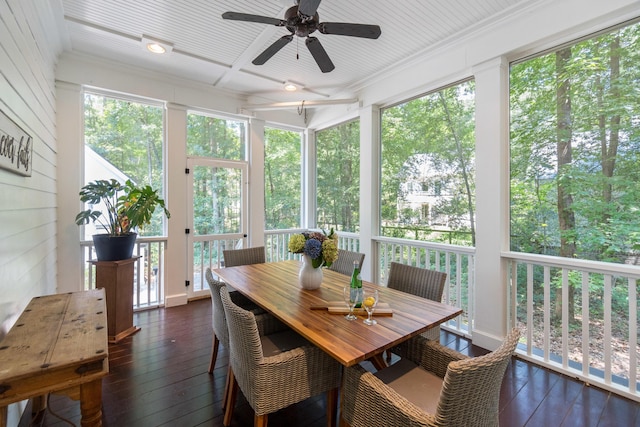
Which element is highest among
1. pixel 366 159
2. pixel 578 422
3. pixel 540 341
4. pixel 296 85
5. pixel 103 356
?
pixel 296 85

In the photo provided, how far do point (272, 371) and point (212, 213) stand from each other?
126 inches

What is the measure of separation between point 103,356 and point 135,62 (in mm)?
3456

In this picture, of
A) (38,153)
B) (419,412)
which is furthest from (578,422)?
(38,153)

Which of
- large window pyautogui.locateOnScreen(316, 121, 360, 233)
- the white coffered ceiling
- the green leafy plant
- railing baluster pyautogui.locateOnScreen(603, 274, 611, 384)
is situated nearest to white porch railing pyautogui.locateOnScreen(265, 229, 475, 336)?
large window pyautogui.locateOnScreen(316, 121, 360, 233)

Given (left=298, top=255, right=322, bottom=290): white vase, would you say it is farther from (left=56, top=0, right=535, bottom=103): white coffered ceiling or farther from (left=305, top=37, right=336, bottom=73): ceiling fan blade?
(left=56, top=0, right=535, bottom=103): white coffered ceiling

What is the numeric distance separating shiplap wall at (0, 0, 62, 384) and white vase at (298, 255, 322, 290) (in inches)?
64.9

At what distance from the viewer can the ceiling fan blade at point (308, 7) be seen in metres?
→ 1.64

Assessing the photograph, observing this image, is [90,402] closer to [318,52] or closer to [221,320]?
[221,320]

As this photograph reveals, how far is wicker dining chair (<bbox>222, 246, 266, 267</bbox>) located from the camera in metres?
3.12

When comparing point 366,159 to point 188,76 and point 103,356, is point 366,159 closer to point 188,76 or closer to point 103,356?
point 188,76

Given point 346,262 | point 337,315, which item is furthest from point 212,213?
point 337,315

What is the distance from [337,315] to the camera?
5.56 ft

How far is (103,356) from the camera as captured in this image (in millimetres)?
1274

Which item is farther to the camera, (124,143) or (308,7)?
(124,143)
